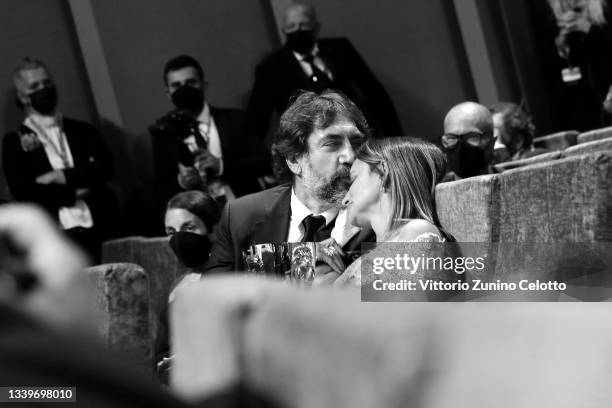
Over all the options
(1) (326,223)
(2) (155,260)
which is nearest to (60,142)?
(2) (155,260)

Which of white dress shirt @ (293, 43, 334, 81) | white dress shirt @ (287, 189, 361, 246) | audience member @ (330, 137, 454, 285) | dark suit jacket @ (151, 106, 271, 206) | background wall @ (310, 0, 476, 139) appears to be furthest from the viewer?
background wall @ (310, 0, 476, 139)

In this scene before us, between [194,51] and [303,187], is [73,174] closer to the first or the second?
[194,51]

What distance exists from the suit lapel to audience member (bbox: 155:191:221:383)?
0.59m

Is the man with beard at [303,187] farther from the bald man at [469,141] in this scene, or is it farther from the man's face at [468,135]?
the man's face at [468,135]

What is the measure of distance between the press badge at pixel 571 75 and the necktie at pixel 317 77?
1495mm

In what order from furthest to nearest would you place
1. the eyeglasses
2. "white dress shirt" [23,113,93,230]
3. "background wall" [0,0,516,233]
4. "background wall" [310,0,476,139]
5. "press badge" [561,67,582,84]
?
"background wall" [310,0,476,139] < "press badge" [561,67,582,84] < "background wall" [0,0,516,233] < "white dress shirt" [23,113,93,230] < the eyeglasses

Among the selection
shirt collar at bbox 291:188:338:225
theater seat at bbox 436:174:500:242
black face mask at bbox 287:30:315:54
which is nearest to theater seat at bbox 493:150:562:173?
theater seat at bbox 436:174:500:242

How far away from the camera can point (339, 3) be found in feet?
21.6

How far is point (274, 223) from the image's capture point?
290 cm

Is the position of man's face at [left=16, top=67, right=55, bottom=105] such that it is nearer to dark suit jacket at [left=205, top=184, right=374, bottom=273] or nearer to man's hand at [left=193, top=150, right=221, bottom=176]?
man's hand at [left=193, top=150, right=221, bottom=176]

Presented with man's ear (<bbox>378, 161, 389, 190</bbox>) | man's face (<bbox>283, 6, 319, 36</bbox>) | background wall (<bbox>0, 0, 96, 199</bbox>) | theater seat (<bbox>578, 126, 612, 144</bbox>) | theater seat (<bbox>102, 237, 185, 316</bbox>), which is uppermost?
background wall (<bbox>0, 0, 96, 199</bbox>)

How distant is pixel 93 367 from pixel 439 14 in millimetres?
6561

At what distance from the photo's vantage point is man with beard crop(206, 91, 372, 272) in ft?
9.52

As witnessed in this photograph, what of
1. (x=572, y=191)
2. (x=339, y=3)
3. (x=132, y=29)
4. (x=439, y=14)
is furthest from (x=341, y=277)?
(x=439, y=14)
